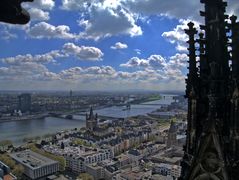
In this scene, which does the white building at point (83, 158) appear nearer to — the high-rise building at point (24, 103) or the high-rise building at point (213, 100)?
the high-rise building at point (213, 100)

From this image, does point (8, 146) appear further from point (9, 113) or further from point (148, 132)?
point (9, 113)

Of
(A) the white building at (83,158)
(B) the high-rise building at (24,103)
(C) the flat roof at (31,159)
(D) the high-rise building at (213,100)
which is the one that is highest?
(D) the high-rise building at (213,100)

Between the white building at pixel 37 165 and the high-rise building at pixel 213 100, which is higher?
the high-rise building at pixel 213 100

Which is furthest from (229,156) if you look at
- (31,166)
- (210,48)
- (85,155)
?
(85,155)

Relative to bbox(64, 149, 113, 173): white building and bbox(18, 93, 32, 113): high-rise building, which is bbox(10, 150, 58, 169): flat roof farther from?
bbox(18, 93, 32, 113): high-rise building

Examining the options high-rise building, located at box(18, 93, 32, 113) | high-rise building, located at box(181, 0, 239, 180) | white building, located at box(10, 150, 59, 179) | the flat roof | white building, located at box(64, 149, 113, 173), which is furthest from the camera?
high-rise building, located at box(18, 93, 32, 113)

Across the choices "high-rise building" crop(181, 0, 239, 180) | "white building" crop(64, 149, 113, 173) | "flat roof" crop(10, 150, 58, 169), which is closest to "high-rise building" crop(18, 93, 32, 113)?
"white building" crop(64, 149, 113, 173)

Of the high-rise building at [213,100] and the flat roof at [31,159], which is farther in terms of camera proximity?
the flat roof at [31,159]

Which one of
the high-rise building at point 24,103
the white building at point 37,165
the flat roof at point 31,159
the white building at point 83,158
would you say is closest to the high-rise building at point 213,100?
the white building at point 37,165
